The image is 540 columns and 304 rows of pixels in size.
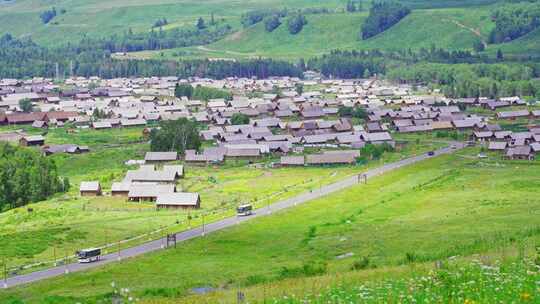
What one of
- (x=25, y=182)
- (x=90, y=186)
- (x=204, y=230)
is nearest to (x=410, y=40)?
(x=90, y=186)

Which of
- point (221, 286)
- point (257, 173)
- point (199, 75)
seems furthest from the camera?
point (199, 75)

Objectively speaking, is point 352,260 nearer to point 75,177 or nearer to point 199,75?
point 75,177

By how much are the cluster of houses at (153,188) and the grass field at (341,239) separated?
7440mm

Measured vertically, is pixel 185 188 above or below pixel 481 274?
below

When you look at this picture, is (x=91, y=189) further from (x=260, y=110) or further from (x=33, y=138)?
(x=260, y=110)

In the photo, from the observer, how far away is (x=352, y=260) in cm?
3472

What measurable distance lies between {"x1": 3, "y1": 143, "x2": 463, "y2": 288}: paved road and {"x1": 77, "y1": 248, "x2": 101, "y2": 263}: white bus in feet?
0.91

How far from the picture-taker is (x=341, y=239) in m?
41.3

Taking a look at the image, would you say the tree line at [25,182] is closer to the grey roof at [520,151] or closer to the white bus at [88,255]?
the white bus at [88,255]

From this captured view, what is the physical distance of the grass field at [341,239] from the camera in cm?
3291

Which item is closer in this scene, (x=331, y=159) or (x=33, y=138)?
(x=331, y=159)

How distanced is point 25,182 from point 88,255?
24.3 m

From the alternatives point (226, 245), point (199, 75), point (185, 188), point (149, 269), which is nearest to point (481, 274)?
point (149, 269)

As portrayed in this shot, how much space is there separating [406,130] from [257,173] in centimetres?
2957
